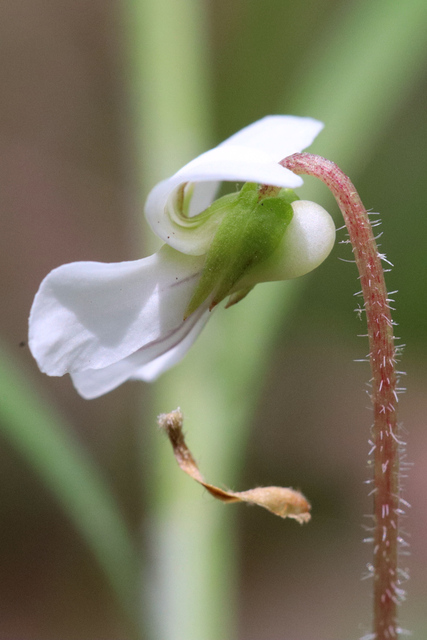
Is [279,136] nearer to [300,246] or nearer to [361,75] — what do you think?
[300,246]

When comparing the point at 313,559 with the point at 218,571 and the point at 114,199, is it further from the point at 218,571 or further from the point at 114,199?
the point at 114,199

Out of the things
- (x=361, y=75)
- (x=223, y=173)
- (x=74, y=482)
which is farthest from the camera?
(x=361, y=75)

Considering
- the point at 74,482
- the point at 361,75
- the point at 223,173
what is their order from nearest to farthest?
the point at 223,173
the point at 74,482
the point at 361,75

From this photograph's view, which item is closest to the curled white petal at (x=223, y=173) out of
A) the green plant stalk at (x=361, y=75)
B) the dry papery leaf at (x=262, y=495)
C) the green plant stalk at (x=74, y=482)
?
the dry papery leaf at (x=262, y=495)

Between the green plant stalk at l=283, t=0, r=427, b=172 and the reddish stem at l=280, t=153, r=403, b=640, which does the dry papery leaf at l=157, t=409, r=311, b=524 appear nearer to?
the reddish stem at l=280, t=153, r=403, b=640

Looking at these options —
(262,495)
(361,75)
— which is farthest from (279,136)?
(361,75)

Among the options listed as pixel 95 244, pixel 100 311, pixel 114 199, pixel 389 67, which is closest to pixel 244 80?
pixel 114 199

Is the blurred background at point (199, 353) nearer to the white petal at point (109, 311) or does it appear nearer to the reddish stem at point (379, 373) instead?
the reddish stem at point (379, 373)
